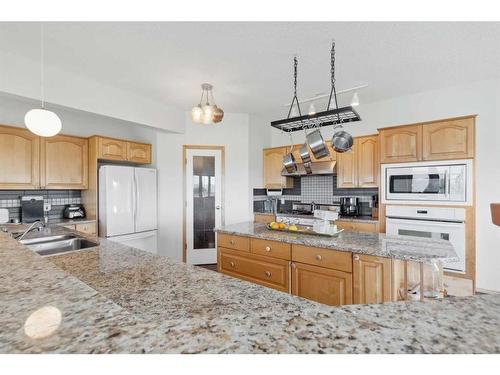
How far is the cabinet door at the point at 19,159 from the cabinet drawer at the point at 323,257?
3.43m

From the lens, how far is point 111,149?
3693 millimetres

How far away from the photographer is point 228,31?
2094 mm

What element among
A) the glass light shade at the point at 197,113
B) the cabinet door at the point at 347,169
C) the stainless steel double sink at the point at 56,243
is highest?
the glass light shade at the point at 197,113

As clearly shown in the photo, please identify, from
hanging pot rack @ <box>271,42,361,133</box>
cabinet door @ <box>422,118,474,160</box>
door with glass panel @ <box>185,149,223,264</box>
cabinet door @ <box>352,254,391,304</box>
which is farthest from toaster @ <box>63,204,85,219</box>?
cabinet door @ <box>422,118,474,160</box>

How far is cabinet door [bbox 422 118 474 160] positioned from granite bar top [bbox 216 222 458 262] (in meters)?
1.63

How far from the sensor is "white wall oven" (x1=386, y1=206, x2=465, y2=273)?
9.18 feet

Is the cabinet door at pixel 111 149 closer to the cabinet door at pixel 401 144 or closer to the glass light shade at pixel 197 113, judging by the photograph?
the glass light shade at pixel 197 113

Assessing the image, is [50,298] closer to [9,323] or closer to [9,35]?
[9,323]

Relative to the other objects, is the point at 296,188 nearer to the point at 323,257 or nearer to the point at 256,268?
the point at 256,268

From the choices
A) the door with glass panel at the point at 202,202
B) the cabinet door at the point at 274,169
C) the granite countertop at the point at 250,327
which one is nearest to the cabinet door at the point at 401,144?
the cabinet door at the point at 274,169

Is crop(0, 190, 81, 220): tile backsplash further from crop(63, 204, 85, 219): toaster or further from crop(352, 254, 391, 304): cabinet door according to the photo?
crop(352, 254, 391, 304): cabinet door

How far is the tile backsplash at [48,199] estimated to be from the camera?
10.7 ft

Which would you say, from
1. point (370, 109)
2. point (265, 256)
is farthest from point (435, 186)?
point (265, 256)

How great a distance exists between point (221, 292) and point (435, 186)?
3068 mm
